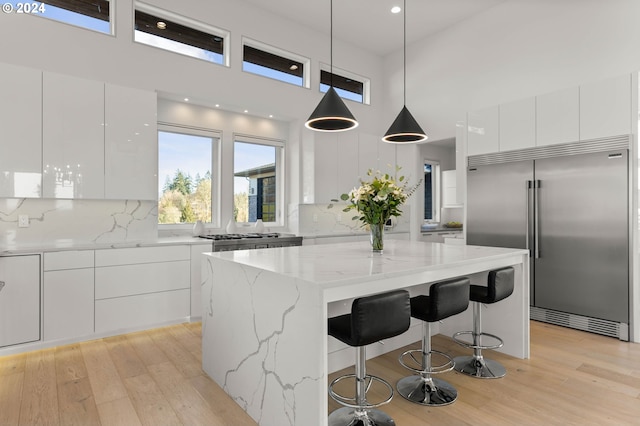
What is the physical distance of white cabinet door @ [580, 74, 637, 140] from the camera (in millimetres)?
3527

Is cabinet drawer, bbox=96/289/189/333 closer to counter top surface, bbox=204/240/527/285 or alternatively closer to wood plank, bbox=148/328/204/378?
wood plank, bbox=148/328/204/378

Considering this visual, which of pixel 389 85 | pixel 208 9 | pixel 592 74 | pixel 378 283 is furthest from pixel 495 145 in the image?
pixel 208 9

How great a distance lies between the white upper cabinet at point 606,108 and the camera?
3527mm

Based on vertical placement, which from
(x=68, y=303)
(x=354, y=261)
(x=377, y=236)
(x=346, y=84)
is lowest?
(x=68, y=303)

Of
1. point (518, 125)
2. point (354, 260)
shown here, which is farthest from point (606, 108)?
point (354, 260)

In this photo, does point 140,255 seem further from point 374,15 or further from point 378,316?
point 374,15

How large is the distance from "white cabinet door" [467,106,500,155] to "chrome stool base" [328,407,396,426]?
356 cm

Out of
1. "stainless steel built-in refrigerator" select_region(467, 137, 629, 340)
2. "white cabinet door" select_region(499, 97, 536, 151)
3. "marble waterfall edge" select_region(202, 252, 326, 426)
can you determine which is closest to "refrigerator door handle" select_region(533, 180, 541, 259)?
"stainless steel built-in refrigerator" select_region(467, 137, 629, 340)

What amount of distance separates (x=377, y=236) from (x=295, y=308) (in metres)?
1.23

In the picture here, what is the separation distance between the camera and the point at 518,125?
4.29 meters

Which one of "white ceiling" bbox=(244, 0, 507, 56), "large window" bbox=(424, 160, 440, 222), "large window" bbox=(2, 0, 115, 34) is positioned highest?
"white ceiling" bbox=(244, 0, 507, 56)

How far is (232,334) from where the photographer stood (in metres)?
2.40

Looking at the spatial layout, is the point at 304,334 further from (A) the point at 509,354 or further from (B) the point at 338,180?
(B) the point at 338,180

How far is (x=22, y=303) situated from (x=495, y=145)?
514 centimetres
